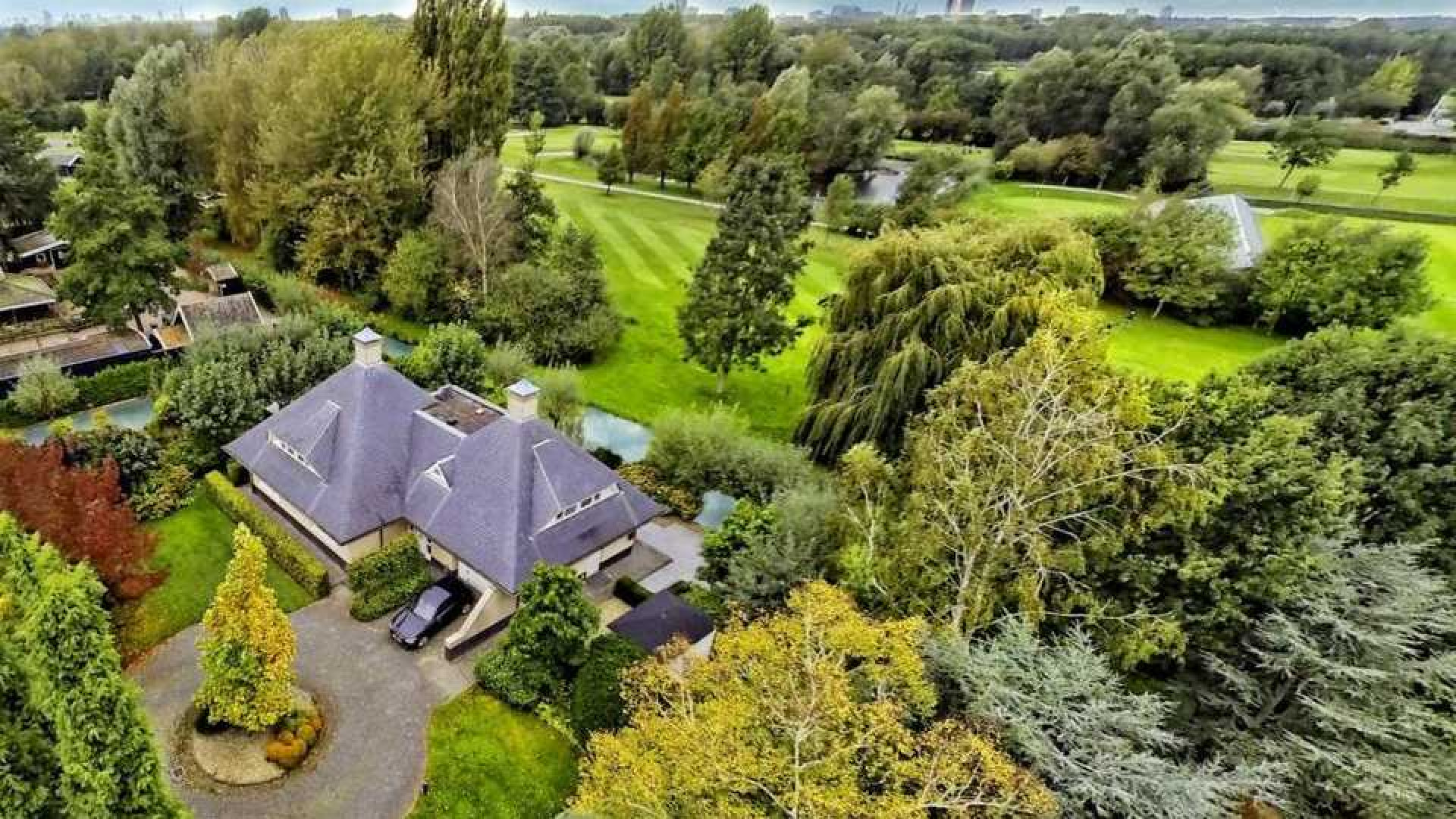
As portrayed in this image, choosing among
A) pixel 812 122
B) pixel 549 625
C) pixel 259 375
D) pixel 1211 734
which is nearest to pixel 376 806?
pixel 549 625

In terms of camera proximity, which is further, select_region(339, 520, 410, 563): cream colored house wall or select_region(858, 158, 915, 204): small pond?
select_region(858, 158, 915, 204): small pond

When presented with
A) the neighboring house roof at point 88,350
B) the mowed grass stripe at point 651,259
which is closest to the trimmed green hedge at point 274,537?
the neighboring house roof at point 88,350

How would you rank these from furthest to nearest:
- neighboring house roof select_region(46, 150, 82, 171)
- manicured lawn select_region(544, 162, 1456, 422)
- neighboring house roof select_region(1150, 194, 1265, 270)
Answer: neighboring house roof select_region(46, 150, 82, 171), neighboring house roof select_region(1150, 194, 1265, 270), manicured lawn select_region(544, 162, 1456, 422)

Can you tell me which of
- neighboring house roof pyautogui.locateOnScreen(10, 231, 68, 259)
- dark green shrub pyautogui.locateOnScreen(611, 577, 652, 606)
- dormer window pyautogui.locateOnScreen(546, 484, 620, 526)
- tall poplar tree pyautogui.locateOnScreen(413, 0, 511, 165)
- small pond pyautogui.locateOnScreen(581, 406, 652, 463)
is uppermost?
tall poplar tree pyautogui.locateOnScreen(413, 0, 511, 165)

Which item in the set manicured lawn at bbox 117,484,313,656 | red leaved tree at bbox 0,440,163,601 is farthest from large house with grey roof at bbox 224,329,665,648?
red leaved tree at bbox 0,440,163,601

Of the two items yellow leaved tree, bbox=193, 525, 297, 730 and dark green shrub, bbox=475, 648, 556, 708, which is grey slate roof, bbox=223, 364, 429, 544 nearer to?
yellow leaved tree, bbox=193, 525, 297, 730

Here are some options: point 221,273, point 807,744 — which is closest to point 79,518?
point 807,744

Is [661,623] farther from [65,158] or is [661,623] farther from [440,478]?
[65,158]

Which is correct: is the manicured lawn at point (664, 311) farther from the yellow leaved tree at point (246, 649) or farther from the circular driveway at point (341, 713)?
the yellow leaved tree at point (246, 649)

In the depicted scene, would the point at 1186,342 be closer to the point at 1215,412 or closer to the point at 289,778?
the point at 1215,412
